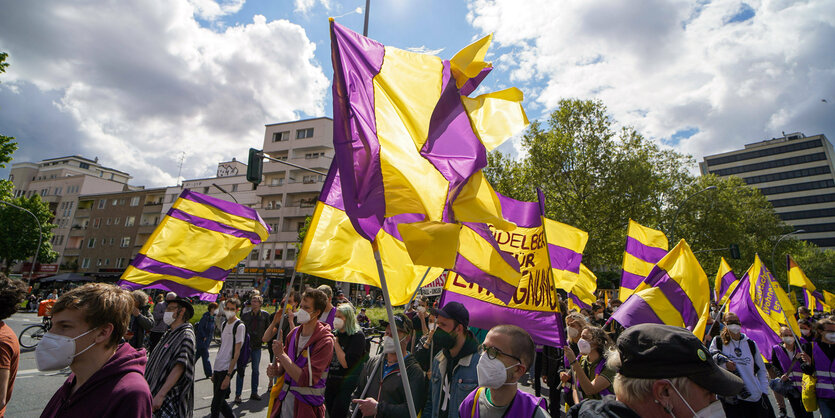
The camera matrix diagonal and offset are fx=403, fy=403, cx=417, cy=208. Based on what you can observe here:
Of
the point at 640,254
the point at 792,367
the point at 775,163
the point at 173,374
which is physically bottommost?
the point at 792,367

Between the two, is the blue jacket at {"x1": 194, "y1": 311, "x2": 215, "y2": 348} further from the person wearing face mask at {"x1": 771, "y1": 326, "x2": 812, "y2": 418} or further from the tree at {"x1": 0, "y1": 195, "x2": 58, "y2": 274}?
the tree at {"x1": 0, "y1": 195, "x2": 58, "y2": 274}

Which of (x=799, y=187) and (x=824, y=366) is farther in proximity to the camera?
(x=799, y=187)

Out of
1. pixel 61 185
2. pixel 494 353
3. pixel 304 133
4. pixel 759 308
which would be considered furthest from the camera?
pixel 61 185

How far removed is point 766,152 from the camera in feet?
284

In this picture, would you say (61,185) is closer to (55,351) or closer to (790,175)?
(55,351)

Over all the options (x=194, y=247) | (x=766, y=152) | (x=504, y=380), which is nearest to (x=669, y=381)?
(x=504, y=380)

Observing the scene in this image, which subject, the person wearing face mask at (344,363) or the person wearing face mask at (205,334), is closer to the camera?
the person wearing face mask at (344,363)

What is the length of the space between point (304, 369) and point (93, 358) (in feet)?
6.26

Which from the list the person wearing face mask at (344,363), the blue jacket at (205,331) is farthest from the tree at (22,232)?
the person wearing face mask at (344,363)

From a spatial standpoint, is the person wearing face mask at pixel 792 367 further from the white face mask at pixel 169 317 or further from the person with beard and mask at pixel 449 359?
the white face mask at pixel 169 317

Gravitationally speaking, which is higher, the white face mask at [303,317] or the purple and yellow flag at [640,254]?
the purple and yellow flag at [640,254]

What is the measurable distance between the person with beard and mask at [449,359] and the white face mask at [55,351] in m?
2.46

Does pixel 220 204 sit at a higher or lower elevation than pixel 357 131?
higher

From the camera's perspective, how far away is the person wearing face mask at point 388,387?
3.09 m
